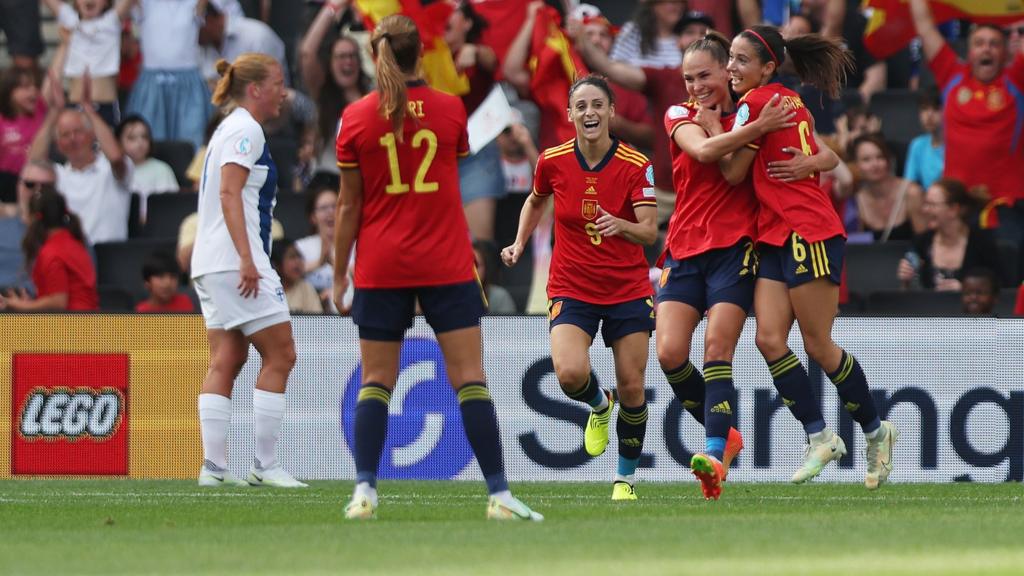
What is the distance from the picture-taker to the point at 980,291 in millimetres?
13414

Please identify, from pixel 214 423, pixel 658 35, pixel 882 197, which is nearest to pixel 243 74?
pixel 214 423

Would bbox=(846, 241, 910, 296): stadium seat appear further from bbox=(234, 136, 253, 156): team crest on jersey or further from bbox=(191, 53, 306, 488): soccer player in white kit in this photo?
bbox=(234, 136, 253, 156): team crest on jersey

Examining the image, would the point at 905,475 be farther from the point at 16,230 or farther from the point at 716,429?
the point at 16,230

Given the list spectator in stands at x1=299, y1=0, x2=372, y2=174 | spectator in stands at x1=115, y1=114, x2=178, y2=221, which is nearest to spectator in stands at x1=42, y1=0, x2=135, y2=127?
spectator in stands at x1=115, y1=114, x2=178, y2=221

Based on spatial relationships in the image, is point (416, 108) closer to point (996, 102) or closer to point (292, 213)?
point (292, 213)

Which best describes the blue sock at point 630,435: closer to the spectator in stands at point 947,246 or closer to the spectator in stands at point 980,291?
the spectator in stands at point 980,291

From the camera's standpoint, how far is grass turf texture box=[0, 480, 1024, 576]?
6.60m

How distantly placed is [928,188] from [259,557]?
339 inches

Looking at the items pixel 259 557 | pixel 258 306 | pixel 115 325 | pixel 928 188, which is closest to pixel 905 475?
pixel 928 188

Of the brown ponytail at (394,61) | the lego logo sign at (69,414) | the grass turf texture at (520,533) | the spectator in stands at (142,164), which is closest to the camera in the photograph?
the grass turf texture at (520,533)

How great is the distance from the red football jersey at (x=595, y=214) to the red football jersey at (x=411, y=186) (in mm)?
1708

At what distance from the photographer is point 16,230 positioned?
50.7ft

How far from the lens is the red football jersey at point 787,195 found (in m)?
9.45

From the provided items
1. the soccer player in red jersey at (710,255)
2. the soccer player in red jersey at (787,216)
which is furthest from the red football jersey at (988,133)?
the soccer player in red jersey at (710,255)
